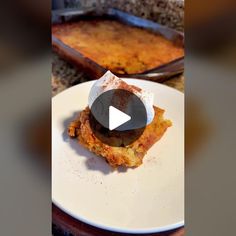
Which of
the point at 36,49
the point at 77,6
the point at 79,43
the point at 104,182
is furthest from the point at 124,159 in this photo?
the point at 77,6

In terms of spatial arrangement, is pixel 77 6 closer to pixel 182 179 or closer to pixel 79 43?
pixel 79 43

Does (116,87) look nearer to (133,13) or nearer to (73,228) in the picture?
(73,228)

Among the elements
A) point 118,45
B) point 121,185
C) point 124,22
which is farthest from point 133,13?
point 121,185

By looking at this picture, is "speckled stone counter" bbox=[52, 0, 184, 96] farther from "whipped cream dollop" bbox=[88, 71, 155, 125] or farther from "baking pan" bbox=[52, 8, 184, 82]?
"whipped cream dollop" bbox=[88, 71, 155, 125]
